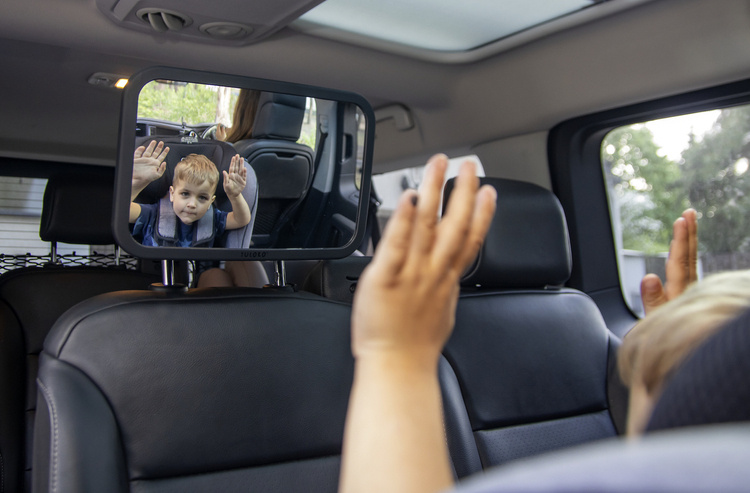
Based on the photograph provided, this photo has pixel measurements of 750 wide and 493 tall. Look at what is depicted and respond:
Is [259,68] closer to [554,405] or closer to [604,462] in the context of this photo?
[554,405]

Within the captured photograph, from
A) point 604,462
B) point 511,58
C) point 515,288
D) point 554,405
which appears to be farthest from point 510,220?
point 604,462

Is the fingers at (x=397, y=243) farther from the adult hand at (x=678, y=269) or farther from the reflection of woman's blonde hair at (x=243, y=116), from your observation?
the reflection of woman's blonde hair at (x=243, y=116)

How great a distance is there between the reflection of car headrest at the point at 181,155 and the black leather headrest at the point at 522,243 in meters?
0.69

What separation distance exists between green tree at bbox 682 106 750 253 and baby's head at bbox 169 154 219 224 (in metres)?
1.66

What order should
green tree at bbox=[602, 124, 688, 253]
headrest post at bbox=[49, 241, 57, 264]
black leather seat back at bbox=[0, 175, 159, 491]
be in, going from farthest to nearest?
headrest post at bbox=[49, 241, 57, 264] → green tree at bbox=[602, 124, 688, 253] → black leather seat back at bbox=[0, 175, 159, 491]

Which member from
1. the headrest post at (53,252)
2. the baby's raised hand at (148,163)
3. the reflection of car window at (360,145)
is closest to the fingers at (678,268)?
the reflection of car window at (360,145)

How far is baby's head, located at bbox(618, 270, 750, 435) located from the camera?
54 centimetres

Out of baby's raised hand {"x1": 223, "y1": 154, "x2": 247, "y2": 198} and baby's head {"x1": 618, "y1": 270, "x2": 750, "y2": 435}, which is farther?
baby's raised hand {"x1": 223, "y1": 154, "x2": 247, "y2": 198}

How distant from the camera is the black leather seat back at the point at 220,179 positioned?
1.36 m

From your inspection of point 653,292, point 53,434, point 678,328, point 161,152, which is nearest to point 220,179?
point 161,152

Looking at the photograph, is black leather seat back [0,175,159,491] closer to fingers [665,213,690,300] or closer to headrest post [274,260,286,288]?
headrest post [274,260,286,288]


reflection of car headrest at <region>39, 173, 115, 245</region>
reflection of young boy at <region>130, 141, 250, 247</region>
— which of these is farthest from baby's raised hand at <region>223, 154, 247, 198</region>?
reflection of car headrest at <region>39, 173, 115, 245</region>

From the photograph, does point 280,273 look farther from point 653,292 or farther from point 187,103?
point 653,292

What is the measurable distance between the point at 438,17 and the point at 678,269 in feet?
5.12
